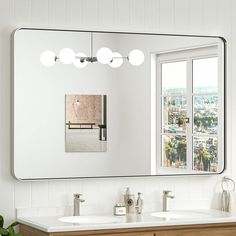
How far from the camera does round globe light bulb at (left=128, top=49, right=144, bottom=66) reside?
425cm

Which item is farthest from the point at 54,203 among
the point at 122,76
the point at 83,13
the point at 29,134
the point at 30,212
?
the point at 83,13

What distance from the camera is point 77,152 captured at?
163 inches

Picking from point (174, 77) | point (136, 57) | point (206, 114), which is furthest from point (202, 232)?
point (136, 57)

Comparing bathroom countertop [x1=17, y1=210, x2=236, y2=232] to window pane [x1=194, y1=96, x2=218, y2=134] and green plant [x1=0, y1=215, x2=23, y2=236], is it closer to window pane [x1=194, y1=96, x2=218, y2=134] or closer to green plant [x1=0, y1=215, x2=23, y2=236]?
green plant [x1=0, y1=215, x2=23, y2=236]

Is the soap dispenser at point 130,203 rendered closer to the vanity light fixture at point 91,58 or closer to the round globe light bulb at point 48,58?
the vanity light fixture at point 91,58

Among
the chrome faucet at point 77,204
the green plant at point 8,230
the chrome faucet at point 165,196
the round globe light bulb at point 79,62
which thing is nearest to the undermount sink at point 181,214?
the chrome faucet at point 165,196

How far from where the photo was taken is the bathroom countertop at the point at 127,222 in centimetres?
366

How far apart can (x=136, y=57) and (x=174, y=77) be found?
0.31 m

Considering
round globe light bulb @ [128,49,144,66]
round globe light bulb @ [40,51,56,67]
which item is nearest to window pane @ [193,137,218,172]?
round globe light bulb @ [128,49,144,66]

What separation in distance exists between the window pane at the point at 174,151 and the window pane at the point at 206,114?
13 cm

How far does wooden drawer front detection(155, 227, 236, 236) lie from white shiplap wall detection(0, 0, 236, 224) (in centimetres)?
44

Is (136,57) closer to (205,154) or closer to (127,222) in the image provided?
(205,154)

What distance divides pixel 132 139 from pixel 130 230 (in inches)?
27.3

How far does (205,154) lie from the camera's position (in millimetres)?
4438
